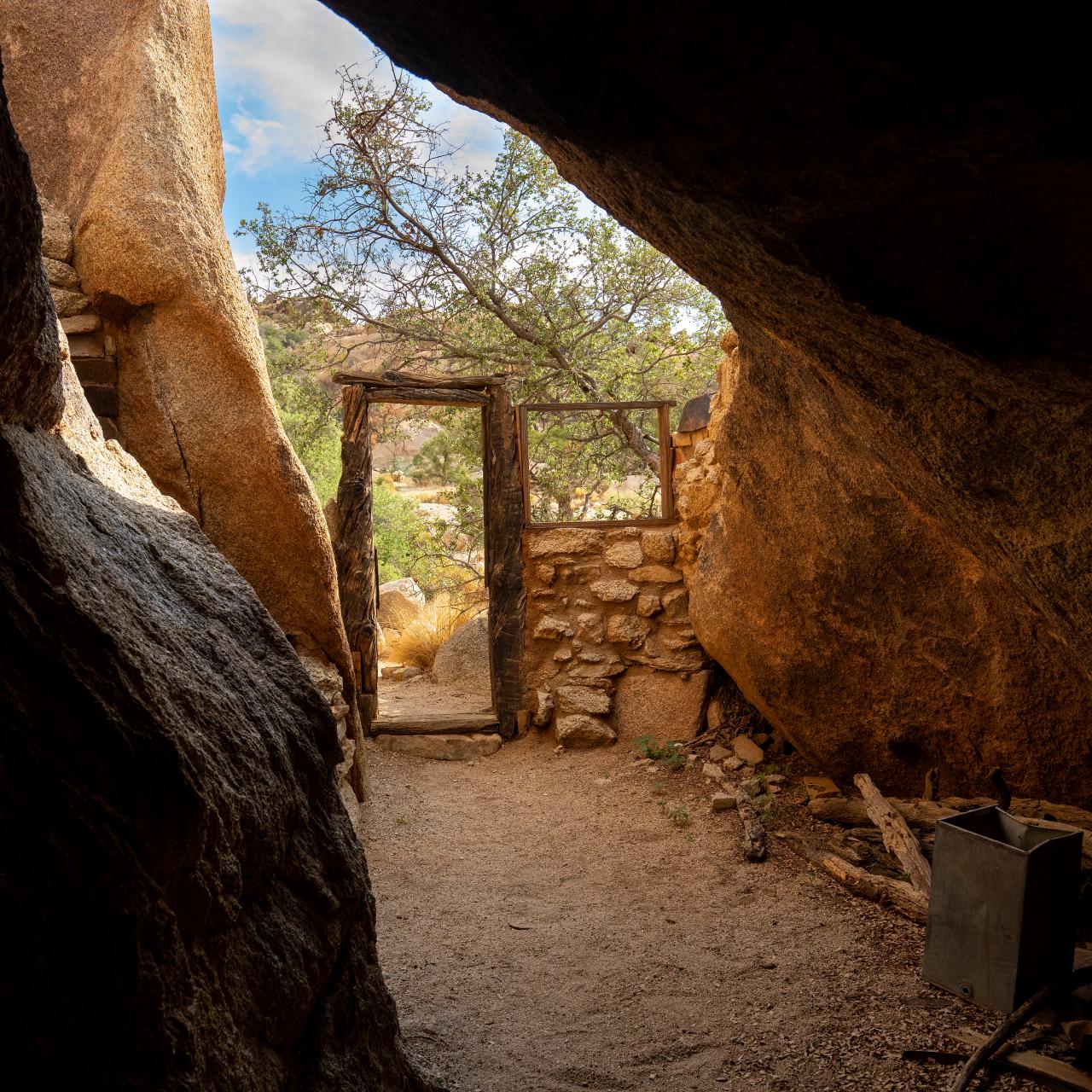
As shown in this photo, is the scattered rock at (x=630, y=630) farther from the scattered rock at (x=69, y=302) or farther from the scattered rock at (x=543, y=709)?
the scattered rock at (x=69, y=302)

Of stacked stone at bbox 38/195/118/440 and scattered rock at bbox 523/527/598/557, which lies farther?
scattered rock at bbox 523/527/598/557

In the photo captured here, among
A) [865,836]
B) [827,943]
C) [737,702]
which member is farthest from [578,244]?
[827,943]

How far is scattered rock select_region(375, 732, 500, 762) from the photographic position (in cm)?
558

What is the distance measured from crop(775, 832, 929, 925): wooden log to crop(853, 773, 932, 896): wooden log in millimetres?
48

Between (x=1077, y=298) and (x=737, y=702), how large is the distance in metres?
4.13

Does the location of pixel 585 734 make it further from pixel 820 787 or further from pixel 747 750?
pixel 820 787

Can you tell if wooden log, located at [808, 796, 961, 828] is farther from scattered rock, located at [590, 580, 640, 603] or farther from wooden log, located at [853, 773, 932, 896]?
scattered rock, located at [590, 580, 640, 603]

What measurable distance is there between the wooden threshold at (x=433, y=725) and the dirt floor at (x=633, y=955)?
0.87 meters

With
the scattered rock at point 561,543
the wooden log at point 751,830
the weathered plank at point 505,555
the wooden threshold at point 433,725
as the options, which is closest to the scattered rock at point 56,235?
the weathered plank at point 505,555

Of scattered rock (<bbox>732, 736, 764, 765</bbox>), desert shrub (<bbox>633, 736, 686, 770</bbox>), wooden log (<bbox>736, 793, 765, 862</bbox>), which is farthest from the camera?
desert shrub (<bbox>633, 736, 686, 770</bbox>)

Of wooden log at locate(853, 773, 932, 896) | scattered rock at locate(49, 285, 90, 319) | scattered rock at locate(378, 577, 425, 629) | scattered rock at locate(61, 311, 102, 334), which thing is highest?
scattered rock at locate(49, 285, 90, 319)

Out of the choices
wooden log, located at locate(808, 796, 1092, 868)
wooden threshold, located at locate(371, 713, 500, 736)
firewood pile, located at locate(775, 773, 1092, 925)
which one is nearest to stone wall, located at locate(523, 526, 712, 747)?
wooden threshold, located at locate(371, 713, 500, 736)

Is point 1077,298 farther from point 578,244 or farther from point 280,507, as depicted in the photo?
point 578,244

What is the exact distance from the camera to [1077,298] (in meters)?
1.54
